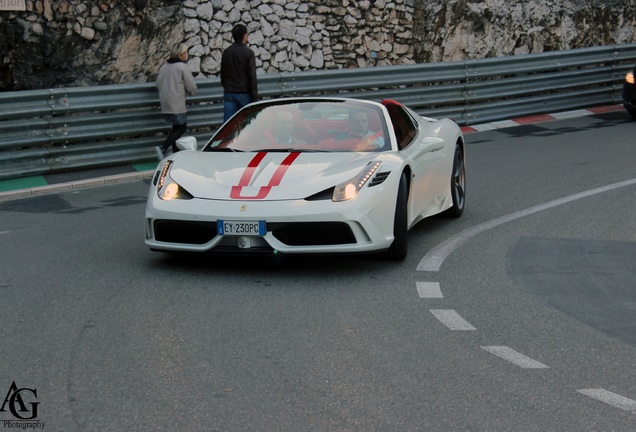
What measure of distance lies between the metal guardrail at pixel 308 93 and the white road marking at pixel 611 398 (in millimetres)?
9828

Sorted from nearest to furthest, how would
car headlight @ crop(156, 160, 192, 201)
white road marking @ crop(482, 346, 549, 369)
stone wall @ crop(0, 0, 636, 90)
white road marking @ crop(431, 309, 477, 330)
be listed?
white road marking @ crop(482, 346, 549, 369) → white road marking @ crop(431, 309, 477, 330) → car headlight @ crop(156, 160, 192, 201) → stone wall @ crop(0, 0, 636, 90)

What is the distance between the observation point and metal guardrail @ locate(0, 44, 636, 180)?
14.0 metres

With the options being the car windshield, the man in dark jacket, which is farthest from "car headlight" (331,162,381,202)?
the man in dark jacket

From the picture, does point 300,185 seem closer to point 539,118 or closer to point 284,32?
point 284,32

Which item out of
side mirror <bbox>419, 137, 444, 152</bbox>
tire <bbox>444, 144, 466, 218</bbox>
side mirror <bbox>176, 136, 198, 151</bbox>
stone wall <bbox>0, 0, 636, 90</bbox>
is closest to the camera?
side mirror <bbox>176, 136, 198, 151</bbox>

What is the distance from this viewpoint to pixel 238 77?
15297 millimetres

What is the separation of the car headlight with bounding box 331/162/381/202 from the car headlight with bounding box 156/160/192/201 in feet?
3.45

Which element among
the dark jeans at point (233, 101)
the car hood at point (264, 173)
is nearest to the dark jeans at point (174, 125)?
the dark jeans at point (233, 101)

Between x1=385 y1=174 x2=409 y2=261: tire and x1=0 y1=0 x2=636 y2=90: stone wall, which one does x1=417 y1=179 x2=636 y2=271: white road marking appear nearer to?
x1=385 y1=174 x2=409 y2=261: tire

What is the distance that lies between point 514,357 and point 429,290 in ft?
5.55

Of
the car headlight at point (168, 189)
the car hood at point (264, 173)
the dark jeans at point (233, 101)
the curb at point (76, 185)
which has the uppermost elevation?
the car hood at point (264, 173)

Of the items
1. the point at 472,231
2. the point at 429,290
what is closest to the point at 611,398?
the point at 429,290

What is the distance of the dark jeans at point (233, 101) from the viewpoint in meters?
15.3

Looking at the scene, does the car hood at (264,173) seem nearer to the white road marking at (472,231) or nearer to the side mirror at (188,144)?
the side mirror at (188,144)
